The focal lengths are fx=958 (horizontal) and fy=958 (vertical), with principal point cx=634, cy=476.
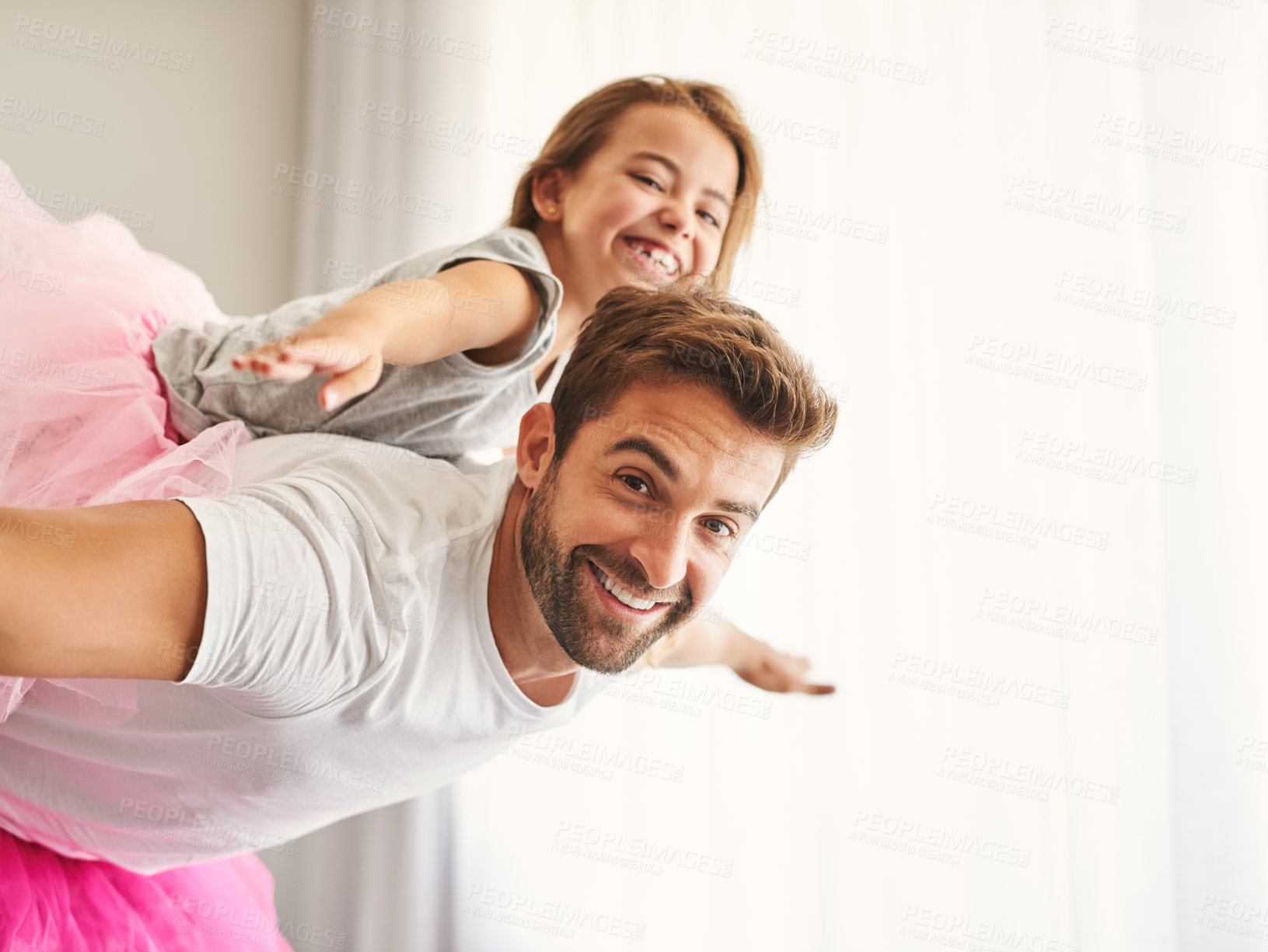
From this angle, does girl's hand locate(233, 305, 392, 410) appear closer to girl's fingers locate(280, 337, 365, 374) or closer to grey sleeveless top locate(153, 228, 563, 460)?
girl's fingers locate(280, 337, 365, 374)

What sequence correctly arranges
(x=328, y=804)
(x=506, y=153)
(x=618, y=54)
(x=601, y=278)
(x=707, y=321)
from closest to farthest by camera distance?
(x=707, y=321), (x=328, y=804), (x=601, y=278), (x=618, y=54), (x=506, y=153)

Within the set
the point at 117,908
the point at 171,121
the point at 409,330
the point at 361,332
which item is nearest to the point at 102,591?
the point at 361,332

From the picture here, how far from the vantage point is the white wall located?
2.04 m

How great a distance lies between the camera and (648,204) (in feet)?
4.27

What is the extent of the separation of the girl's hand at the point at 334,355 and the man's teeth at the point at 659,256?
1.59 feet

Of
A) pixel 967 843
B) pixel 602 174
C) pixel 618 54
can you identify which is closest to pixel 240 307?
pixel 618 54

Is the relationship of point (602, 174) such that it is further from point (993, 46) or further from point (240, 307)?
point (240, 307)

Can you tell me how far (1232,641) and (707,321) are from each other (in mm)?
787

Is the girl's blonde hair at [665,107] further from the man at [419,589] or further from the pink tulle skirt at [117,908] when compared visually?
the pink tulle skirt at [117,908]

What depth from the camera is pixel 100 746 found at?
1.02 m

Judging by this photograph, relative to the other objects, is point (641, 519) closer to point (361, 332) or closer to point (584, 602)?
point (584, 602)

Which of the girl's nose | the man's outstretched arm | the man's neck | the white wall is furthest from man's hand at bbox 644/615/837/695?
the white wall

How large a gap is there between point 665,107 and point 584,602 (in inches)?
30.5

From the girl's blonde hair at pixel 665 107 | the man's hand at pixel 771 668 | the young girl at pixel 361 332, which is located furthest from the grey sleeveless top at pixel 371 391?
the man's hand at pixel 771 668
